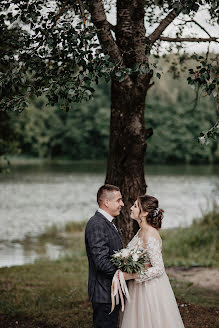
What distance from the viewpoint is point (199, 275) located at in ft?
32.0

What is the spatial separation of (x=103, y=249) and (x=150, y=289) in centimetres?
75

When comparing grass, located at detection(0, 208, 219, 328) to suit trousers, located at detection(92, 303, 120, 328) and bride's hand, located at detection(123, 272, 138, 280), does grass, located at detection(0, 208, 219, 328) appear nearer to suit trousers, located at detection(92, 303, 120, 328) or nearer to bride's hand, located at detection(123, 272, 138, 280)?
suit trousers, located at detection(92, 303, 120, 328)

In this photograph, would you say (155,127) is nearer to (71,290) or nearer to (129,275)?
(71,290)

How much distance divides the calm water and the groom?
8201 mm

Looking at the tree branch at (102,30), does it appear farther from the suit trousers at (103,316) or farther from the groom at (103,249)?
the suit trousers at (103,316)

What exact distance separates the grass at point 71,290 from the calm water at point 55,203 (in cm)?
155

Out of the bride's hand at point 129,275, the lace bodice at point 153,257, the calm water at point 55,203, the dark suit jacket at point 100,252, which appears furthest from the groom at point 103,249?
the calm water at point 55,203

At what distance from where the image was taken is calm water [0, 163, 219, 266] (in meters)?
15.5

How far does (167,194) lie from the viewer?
2894 centimetres

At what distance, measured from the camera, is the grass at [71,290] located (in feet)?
22.5

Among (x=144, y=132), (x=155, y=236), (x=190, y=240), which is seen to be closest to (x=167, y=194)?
(x=190, y=240)

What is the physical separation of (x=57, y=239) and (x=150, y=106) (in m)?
52.5

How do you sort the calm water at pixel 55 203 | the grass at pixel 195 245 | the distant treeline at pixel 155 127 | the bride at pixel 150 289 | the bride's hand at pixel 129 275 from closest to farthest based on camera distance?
the bride's hand at pixel 129 275
the bride at pixel 150 289
the grass at pixel 195 245
the calm water at pixel 55 203
the distant treeline at pixel 155 127

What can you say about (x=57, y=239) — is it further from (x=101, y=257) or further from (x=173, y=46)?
(x=101, y=257)
